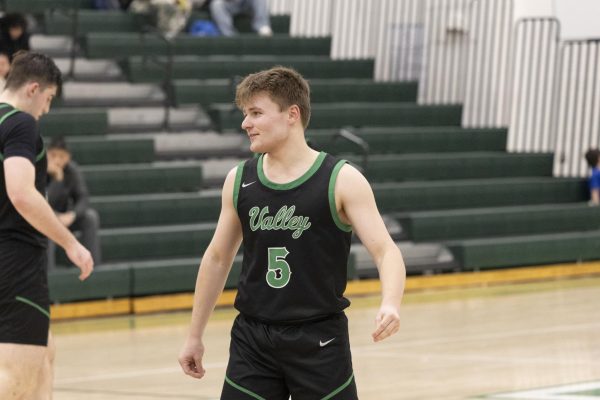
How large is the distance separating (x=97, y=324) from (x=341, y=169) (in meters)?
7.46

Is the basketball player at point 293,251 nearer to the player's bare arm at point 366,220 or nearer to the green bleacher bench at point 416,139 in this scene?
the player's bare arm at point 366,220

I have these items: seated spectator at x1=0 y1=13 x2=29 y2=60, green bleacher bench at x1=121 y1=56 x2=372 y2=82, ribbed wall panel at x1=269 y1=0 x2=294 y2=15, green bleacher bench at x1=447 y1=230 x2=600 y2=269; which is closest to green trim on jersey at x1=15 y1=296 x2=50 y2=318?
seated spectator at x1=0 y1=13 x2=29 y2=60

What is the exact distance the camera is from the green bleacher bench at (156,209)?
1281 centimetres

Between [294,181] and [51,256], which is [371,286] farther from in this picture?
[294,181]

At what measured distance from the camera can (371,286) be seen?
13273 mm

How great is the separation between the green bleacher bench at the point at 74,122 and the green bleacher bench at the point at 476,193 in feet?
9.72

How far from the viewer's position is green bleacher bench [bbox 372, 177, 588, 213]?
14727 mm

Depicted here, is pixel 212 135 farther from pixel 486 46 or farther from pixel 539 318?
pixel 539 318

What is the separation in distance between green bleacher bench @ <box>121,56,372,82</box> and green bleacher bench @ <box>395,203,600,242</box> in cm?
274

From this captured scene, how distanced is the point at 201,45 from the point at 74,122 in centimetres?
310

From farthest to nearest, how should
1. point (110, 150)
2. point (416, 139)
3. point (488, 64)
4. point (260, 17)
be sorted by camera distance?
point (260, 17)
point (488, 64)
point (416, 139)
point (110, 150)

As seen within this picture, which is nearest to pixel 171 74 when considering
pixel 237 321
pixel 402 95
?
pixel 402 95

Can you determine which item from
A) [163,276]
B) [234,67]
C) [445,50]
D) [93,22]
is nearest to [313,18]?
[445,50]

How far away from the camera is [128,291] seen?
11.8m
